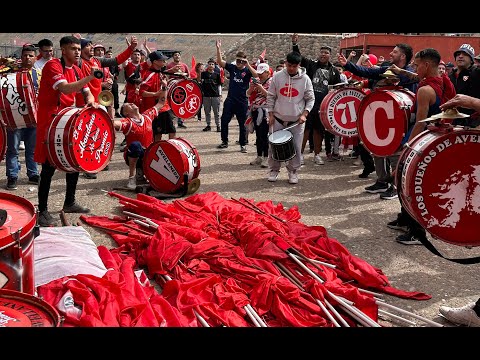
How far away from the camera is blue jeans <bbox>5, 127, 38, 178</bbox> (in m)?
6.96

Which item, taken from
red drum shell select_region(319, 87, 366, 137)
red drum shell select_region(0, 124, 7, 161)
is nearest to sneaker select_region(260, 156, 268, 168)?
red drum shell select_region(319, 87, 366, 137)

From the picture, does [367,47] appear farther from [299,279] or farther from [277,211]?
[299,279]

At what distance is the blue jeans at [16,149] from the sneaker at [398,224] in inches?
190

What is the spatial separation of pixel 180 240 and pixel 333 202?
9.74 ft

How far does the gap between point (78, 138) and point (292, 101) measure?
11.9 ft

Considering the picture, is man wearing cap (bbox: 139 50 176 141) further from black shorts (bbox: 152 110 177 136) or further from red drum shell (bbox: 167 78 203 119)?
red drum shell (bbox: 167 78 203 119)

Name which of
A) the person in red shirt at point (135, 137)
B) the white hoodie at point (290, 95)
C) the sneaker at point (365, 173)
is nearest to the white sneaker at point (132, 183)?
the person in red shirt at point (135, 137)

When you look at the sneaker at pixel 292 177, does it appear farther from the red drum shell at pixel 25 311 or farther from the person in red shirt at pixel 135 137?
the red drum shell at pixel 25 311

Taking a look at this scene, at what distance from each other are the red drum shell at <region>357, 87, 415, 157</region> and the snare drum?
1.54 metres

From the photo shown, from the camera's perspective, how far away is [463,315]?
3.59 m

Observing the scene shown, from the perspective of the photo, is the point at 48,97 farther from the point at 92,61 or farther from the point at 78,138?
the point at 92,61
